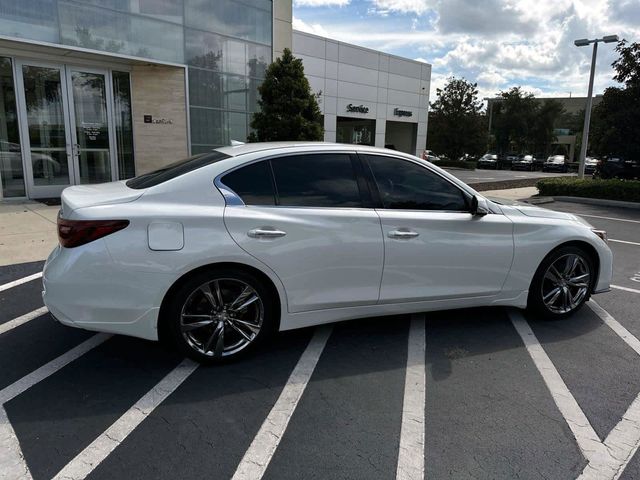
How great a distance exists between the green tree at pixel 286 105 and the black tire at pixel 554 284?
860 centimetres

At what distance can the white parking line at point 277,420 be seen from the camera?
98.3 inches

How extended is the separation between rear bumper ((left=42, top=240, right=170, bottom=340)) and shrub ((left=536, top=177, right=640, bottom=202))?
14936 mm

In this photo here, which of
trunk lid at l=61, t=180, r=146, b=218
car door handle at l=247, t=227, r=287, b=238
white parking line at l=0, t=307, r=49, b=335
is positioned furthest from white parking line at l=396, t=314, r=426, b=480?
white parking line at l=0, t=307, r=49, b=335

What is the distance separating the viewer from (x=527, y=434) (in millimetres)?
2854

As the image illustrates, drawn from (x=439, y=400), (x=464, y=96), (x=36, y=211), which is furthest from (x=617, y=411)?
(x=464, y=96)

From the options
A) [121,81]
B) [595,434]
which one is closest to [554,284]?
[595,434]

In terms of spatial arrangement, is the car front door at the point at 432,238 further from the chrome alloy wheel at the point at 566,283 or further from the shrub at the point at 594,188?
the shrub at the point at 594,188

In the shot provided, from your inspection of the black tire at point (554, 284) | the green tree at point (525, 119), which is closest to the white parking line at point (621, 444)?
the black tire at point (554, 284)

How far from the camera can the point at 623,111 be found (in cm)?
1482

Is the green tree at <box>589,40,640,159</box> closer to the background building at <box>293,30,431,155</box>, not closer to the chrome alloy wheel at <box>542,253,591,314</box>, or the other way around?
the chrome alloy wheel at <box>542,253,591,314</box>

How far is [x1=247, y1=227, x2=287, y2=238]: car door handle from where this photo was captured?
3400mm

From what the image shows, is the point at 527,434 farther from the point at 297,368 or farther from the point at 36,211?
the point at 36,211

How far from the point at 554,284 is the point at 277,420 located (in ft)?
10.0

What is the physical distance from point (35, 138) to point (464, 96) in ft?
117
